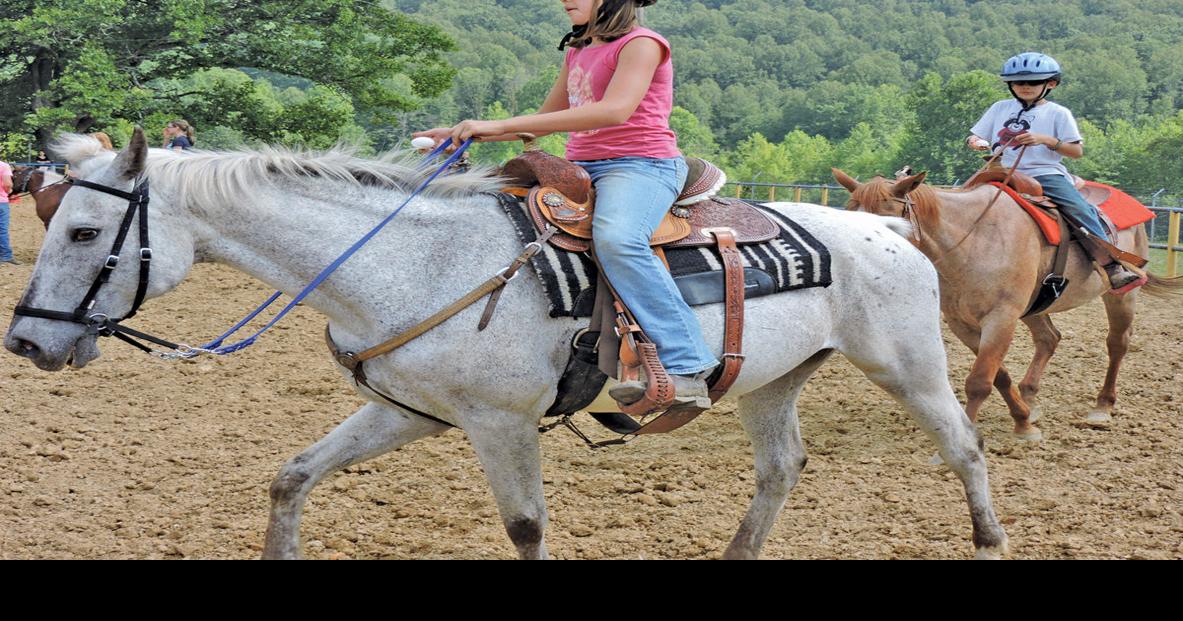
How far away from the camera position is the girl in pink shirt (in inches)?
124

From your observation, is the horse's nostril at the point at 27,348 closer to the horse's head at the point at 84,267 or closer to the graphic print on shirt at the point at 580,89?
the horse's head at the point at 84,267

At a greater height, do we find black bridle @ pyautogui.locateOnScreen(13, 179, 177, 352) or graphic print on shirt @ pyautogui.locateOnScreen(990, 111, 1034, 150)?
black bridle @ pyautogui.locateOnScreen(13, 179, 177, 352)

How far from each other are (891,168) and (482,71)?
3688cm

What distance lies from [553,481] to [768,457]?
1.61m

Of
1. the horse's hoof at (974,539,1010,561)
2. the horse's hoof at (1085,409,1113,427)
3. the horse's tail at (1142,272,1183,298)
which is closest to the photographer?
the horse's hoof at (974,539,1010,561)

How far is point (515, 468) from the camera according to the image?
3256mm

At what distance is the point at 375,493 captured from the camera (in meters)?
5.08

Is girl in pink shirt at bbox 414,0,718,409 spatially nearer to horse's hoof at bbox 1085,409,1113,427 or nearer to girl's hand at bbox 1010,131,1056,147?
girl's hand at bbox 1010,131,1056,147

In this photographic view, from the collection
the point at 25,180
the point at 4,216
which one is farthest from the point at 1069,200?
the point at 25,180

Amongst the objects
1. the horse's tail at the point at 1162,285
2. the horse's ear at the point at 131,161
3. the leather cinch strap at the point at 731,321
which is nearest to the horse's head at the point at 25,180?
the horse's ear at the point at 131,161

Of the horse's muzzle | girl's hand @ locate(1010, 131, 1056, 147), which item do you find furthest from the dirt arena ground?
girl's hand @ locate(1010, 131, 1056, 147)

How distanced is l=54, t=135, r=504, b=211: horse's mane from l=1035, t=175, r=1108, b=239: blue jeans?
15.6ft

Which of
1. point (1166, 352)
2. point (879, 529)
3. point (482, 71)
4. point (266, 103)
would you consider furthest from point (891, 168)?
point (879, 529)

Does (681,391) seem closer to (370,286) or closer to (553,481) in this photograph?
(370,286)
